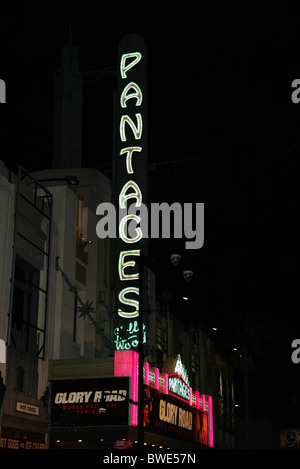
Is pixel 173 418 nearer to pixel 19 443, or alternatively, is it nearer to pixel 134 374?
pixel 134 374

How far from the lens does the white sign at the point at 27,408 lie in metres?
26.1

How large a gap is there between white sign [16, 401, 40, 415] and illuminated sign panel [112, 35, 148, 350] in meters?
7.42

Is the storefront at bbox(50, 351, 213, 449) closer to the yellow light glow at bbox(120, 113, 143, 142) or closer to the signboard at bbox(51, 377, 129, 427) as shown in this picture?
the signboard at bbox(51, 377, 129, 427)

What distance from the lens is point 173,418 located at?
1268 inches

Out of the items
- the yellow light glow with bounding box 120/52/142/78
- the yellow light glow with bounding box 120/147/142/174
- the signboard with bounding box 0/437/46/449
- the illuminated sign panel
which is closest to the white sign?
the signboard with bounding box 0/437/46/449

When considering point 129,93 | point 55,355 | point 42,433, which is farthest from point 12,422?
point 129,93

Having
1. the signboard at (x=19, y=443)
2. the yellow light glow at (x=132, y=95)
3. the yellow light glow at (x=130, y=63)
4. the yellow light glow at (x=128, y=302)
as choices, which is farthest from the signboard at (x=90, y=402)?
the yellow light glow at (x=130, y=63)

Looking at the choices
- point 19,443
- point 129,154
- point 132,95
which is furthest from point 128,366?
point 132,95

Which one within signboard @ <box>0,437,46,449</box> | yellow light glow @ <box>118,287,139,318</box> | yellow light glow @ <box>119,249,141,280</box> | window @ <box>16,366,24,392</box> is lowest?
signboard @ <box>0,437,46,449</box>

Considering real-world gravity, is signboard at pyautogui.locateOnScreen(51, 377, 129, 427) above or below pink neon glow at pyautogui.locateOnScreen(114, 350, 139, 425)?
below

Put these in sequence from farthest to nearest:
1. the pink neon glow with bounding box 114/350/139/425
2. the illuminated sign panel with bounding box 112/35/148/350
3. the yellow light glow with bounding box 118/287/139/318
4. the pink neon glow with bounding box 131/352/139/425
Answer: the illuminated sign panel with bounding box 112/35/148/350, the yellow light glow with bounding box 118/287/139/318, the pink neon glow with bounding box 114/350/139/425, the pink neon glow with bounding box 131/352/139/425

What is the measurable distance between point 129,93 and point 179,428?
20.3 m

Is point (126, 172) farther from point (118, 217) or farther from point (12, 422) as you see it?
point (12, 422)

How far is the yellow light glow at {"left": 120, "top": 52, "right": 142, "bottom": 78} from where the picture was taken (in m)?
40.6
